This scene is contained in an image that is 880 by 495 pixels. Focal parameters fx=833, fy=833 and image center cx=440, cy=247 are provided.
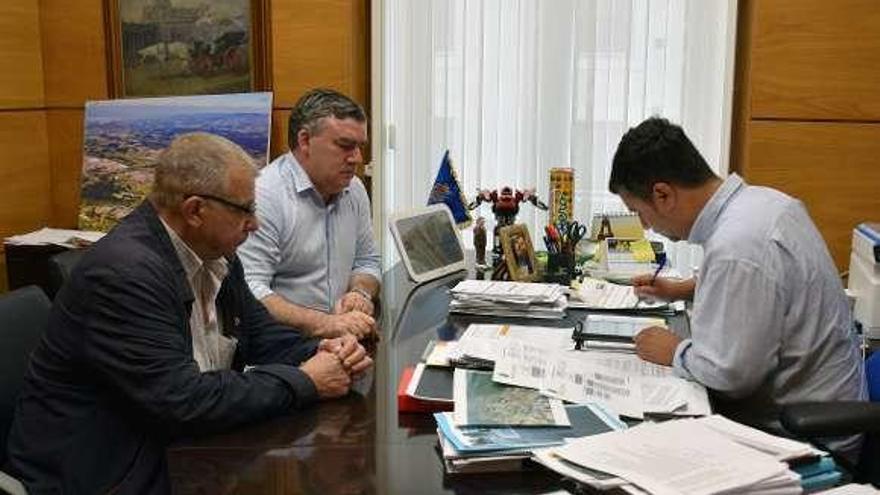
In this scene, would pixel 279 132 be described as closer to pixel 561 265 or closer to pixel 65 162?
pixel 65 162

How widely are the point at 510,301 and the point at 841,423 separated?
1004mm

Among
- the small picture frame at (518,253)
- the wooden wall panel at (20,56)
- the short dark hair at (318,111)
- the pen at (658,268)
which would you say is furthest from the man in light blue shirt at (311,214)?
the wooden wall panel at (20,56)

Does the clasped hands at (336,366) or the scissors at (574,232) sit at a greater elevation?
the scissors at (574,232)

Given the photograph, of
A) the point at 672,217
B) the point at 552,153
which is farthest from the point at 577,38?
the point at 672,217

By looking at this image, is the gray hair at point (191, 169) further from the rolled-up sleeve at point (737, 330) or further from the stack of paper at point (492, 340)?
the rolled-up sleeve at point (737, 330)

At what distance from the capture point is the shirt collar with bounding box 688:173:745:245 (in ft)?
6.17

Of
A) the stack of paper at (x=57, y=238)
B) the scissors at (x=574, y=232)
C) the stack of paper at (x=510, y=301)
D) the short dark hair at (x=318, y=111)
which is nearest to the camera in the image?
the stack of paper at (x=510, y=301)

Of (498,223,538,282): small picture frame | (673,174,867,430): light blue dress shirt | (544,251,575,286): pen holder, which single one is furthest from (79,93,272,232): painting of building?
(673,174,867,430): light blue dress shirt

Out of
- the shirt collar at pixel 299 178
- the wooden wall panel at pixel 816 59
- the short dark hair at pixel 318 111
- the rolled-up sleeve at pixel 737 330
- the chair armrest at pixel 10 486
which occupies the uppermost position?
the wooden wall panel at pixel 816 59

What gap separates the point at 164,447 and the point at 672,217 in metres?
1.23

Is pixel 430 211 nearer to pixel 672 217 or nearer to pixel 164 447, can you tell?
pixel 672 217

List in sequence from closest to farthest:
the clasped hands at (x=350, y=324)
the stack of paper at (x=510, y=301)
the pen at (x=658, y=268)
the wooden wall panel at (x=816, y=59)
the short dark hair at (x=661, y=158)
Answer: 1. the short dark hair at (x=661, y=158)
2. the clasped hands at (x=350, y=324)
3. the stack of paper at (x=510, y=301)
4. the pen at (x=658, y=268)
5. the wooden wall panel at (x=816, y=59)

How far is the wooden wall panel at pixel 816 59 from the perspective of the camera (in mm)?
3494

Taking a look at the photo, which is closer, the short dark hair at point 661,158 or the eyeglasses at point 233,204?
the eyeglasses at point 233,204
